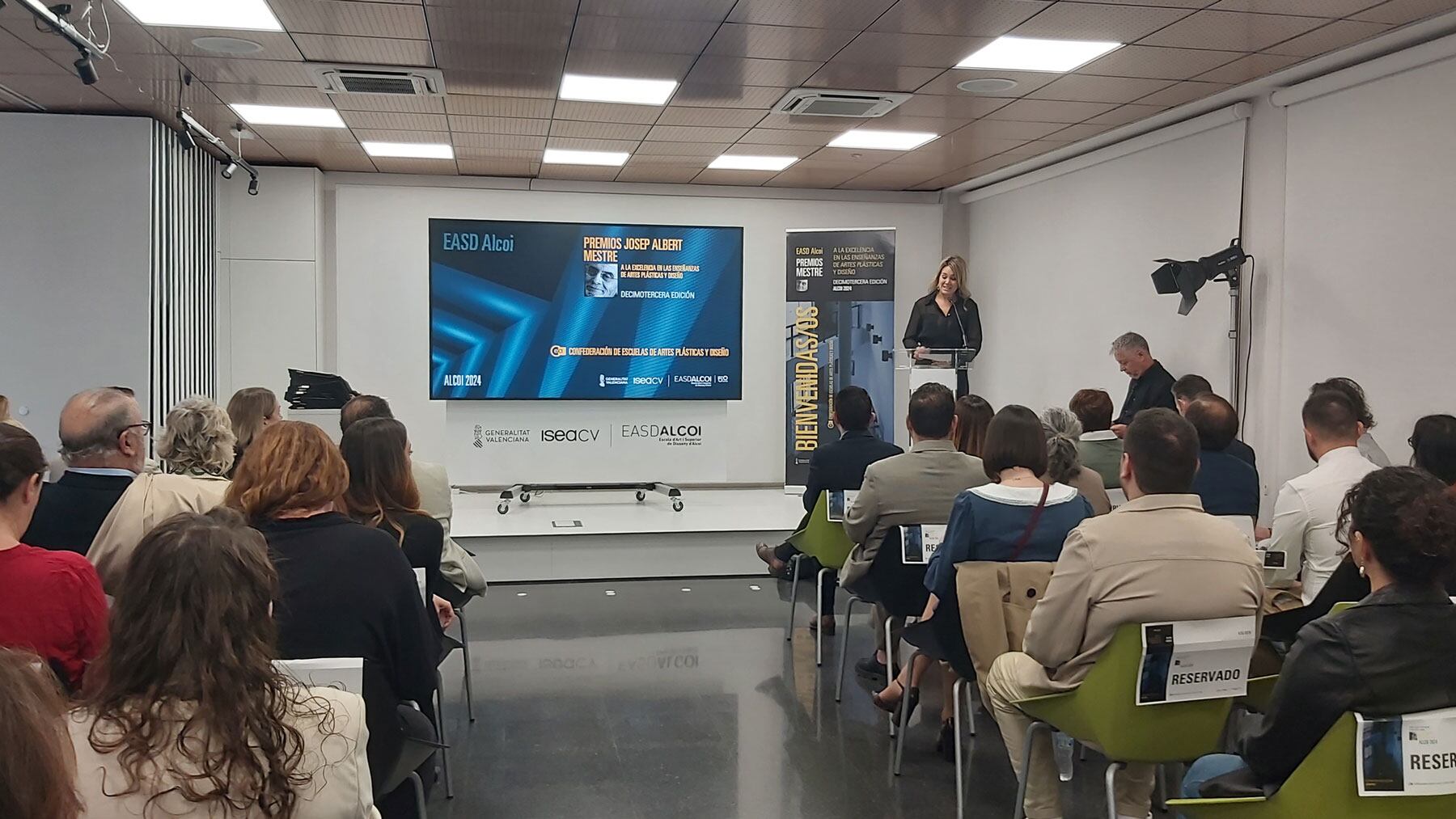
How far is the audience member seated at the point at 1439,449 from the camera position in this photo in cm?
327

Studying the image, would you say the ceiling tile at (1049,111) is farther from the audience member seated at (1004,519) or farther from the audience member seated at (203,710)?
the audience member seated at (203,710)

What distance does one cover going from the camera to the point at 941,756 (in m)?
4.05

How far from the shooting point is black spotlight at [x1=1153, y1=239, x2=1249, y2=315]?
232 inches

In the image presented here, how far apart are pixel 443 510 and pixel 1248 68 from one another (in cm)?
452

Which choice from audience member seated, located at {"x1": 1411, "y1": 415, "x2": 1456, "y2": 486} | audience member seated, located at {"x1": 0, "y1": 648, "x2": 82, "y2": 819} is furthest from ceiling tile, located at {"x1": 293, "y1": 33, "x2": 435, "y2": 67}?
audience member seated, located at {"x1": 0, "y1": 648, "x2": 82, "y2": 819}

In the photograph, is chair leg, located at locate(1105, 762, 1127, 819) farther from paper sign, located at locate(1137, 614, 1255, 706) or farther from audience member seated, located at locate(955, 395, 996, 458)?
audience member seated, located at locate(955, 395, 996, 458)

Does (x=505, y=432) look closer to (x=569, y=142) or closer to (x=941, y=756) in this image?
(x=569, y=142)

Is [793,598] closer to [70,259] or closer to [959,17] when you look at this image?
[959,17]

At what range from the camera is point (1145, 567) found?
8.34 ft

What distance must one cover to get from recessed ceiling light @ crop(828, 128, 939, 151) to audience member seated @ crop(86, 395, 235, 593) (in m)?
4.73

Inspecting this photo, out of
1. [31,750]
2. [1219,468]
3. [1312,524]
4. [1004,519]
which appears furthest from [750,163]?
[31,750]

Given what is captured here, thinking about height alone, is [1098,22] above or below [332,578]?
above

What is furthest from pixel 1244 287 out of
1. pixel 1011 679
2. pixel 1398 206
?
pixel 1011 679

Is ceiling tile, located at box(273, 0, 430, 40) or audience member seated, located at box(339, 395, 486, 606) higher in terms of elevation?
ceiling tile, located at box(273, 0, 430, 40)
